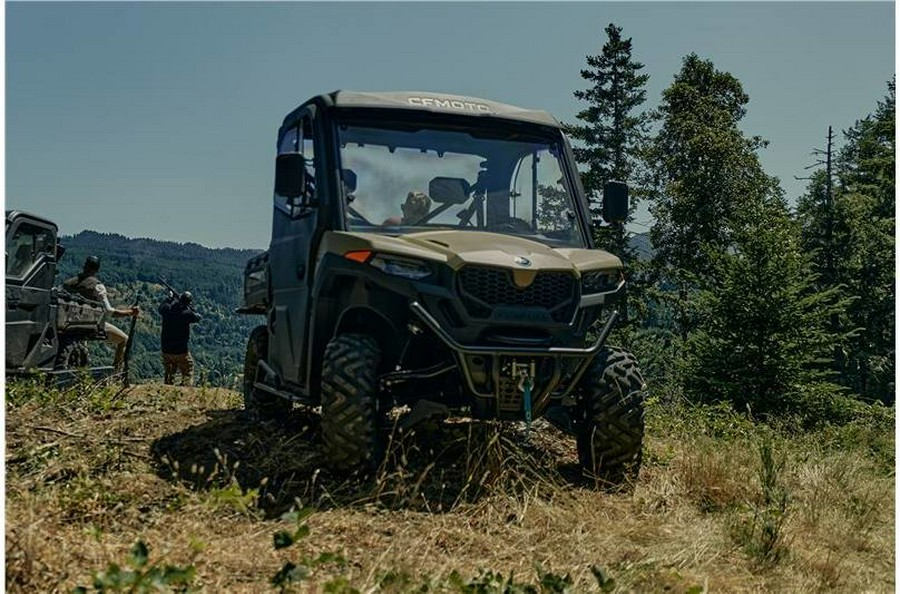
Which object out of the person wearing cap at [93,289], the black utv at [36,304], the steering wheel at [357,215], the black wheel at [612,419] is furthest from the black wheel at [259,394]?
the person wearing cap at [93,289]

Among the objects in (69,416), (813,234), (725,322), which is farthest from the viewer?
(813,234)

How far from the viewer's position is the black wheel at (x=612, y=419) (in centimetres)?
699

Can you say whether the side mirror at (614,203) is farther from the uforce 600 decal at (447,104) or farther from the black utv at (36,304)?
the black utv at (36,304)

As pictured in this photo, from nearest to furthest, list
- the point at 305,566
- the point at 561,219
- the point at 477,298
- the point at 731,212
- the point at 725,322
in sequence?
the point at 305,566, the point at 477,298, the point at 561,219, the point at 725,322, the point at 731,212

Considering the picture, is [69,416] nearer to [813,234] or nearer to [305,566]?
[305,566]

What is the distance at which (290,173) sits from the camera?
273 inches

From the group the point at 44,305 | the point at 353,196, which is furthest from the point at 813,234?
the point at 353,196

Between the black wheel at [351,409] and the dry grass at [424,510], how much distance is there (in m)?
0.18

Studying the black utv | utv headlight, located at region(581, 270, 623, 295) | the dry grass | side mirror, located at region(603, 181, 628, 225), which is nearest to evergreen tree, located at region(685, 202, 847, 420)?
the black utv

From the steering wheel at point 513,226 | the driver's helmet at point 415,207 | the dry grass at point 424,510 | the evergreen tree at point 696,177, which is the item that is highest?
the evergreen tree at point 696,177

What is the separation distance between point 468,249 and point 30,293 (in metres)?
7.91

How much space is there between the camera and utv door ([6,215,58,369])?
12008 mm

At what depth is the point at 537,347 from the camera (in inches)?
257

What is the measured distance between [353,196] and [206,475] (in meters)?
2.16
